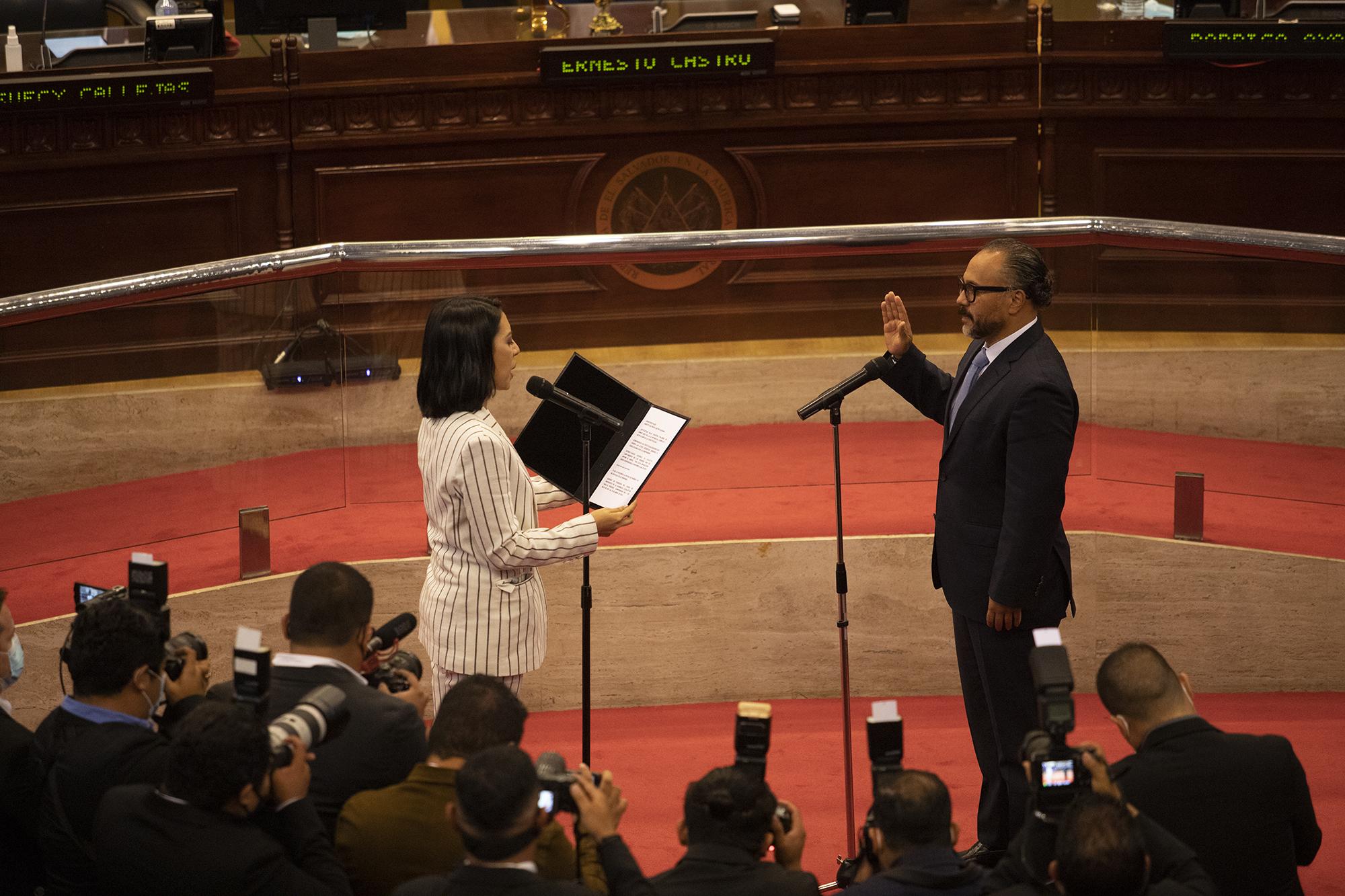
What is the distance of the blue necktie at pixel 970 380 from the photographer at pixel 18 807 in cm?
212

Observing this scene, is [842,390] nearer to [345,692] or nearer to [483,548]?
[483,548]

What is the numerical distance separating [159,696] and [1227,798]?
6.47ft

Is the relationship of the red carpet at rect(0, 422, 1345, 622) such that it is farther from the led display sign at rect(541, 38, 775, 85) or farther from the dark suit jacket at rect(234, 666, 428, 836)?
the led display sign at rect(541, 38, 775, 85)

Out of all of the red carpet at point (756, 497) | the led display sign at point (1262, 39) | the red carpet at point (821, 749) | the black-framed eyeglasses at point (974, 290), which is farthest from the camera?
the led display sign at point (1262, 39)

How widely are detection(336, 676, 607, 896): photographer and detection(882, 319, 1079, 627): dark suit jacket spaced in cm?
130

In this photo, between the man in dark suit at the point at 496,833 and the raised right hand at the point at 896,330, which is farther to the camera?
the raised right hand at the point at 896,330

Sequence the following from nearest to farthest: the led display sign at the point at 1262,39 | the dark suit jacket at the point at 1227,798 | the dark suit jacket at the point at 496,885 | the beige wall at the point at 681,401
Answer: the dark suit jacket at the point at 496,885 → the dark suit jacket at the point at 1227,798 → the beige wall at the point at 681,401 → the led display sign at the point at 1262,39

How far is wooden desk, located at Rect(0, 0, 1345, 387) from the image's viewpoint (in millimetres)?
6246

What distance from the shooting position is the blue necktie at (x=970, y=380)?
3.36m

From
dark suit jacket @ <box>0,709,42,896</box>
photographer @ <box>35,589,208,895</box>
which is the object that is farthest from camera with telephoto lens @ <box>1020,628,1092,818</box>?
dark suit jacket @ <box>0,709,42,896</box>

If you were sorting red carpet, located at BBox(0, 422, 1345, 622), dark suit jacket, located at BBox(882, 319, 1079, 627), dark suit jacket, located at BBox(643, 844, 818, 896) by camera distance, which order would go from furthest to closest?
1. red carpet, located at BBox(0, 422, 1345, 622)
2. dark suit jacket, located at BBox(882, 319, 1079, 627)
3. dark suit jacket, located at BBox(643, 844, 818, 896)

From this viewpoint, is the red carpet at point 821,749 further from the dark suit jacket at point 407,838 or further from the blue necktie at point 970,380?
the dark suit jacket at point 407,838

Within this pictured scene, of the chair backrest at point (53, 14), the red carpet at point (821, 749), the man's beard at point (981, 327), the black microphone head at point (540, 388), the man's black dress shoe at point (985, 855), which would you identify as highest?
the chair backrest at point (53, 14)

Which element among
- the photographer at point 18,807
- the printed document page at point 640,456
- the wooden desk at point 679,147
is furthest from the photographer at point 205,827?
the wooden desk at point 679,147
